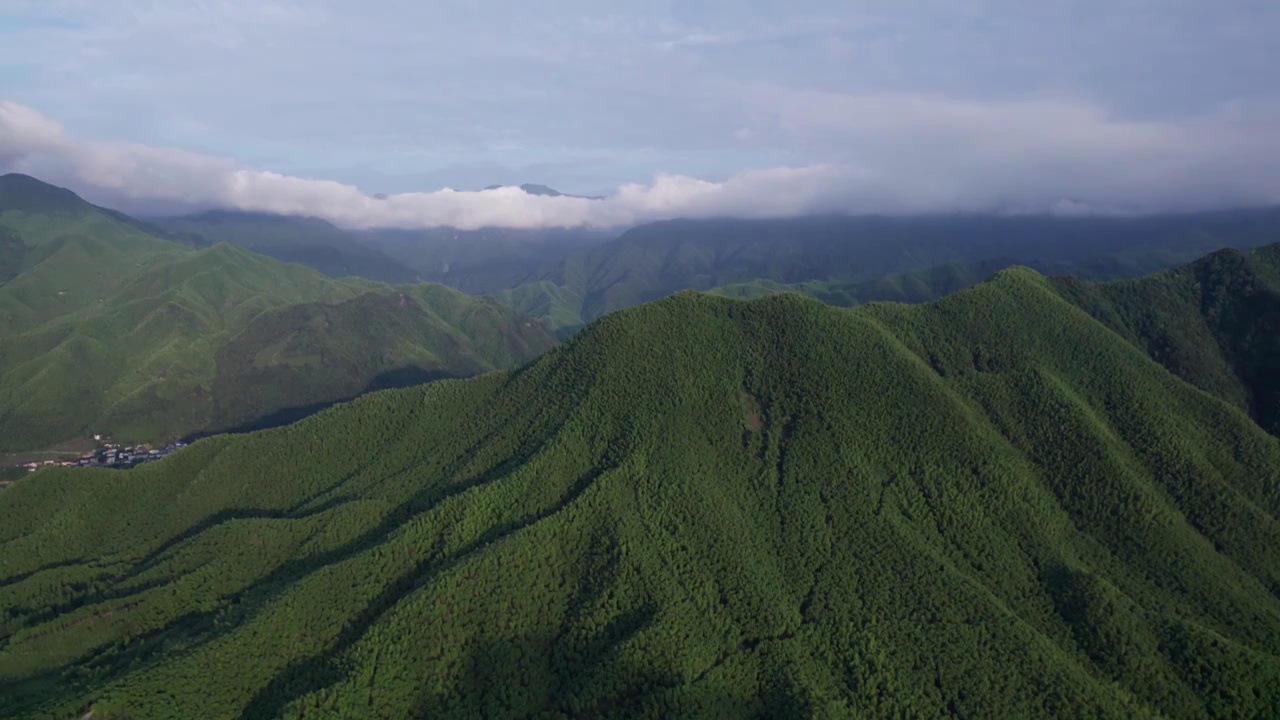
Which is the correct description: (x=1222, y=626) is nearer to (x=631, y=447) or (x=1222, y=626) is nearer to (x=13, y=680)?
(x=631, y=447)

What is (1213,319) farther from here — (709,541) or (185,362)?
(185,362)

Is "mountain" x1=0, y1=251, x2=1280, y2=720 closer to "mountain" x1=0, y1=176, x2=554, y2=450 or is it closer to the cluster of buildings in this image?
the cluster of buildings

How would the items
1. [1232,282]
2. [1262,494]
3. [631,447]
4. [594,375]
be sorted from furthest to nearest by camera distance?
[1232,282] → [594,375] → [631,447] → [1262,494]

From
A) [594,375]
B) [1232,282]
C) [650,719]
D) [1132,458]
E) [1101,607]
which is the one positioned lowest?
[650,719]

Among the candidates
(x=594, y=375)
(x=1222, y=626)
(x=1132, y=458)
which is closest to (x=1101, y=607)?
(x=1222, y=626)

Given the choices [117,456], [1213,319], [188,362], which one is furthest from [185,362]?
[1213,319]

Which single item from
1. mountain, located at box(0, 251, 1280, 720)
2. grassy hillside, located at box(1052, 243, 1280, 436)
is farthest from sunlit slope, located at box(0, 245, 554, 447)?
grassy hillside, located at box(1052, 243, 1280, 436)
